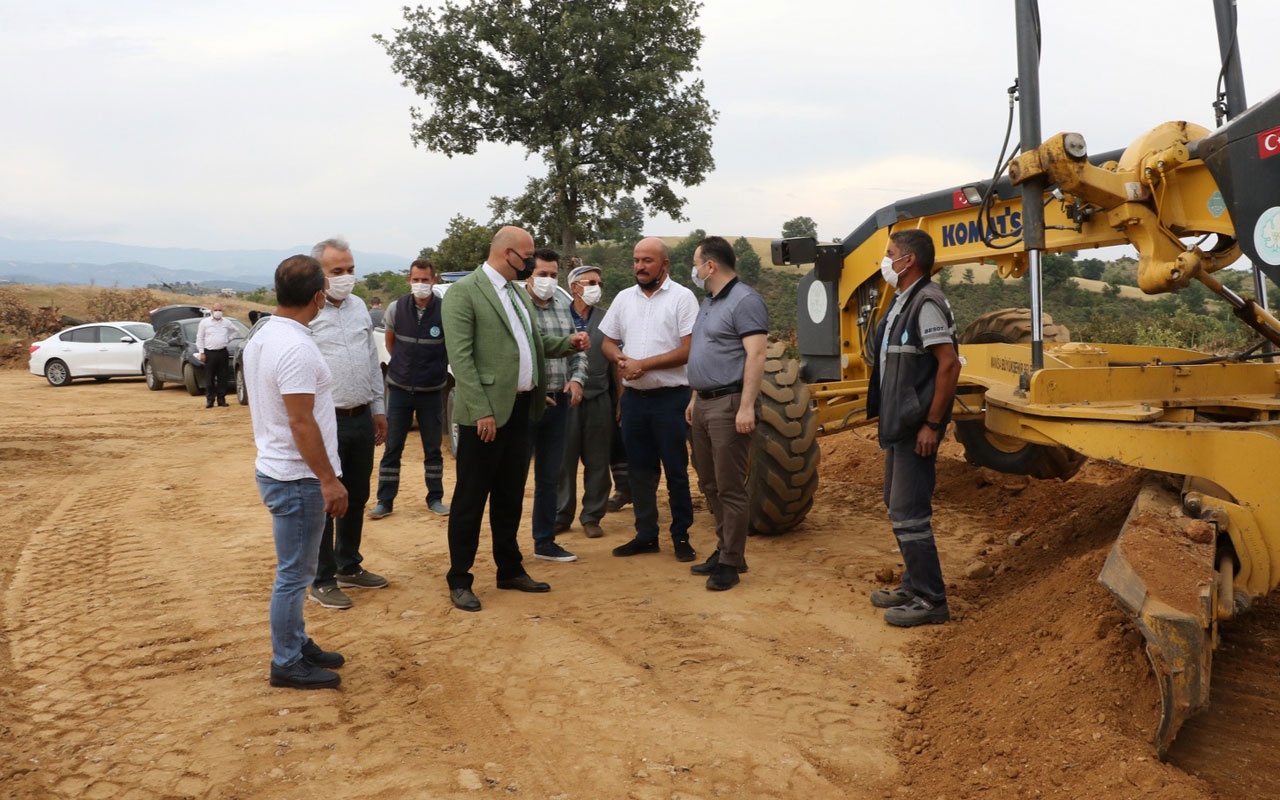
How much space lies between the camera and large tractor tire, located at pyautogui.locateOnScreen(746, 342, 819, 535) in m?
6.27

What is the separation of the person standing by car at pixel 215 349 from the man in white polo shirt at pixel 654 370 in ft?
37.1

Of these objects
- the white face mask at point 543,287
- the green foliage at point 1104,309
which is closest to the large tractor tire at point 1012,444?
the white face mask at point 543,287

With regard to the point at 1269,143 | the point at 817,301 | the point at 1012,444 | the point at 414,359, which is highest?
the point at 1269,143

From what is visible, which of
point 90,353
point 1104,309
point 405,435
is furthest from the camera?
point 1104,309

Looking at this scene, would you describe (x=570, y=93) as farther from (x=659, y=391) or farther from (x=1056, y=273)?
(x=659, y=391)

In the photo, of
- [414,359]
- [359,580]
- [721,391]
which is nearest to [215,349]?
[414,359]

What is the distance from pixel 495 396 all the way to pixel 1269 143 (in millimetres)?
3556

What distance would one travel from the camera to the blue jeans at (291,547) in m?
4.09

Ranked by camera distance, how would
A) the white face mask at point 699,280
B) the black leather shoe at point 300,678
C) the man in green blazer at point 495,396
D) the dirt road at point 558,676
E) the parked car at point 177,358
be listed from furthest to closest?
the parked car at point 177,358
the white face mask at point 699,280
the man in green blazer at point 495,396
the black leather shoe at point 300,678
the dirt road at point 558,676

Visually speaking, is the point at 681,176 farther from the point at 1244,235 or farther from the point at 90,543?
the point at 1244,235

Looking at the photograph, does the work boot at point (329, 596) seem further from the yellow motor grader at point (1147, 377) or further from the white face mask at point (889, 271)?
the white face mask at point (889, 271)

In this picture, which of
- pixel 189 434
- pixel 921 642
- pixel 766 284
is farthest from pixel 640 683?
pixel 766 284

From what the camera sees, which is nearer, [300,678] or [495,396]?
[300,678]

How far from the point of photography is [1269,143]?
3768 mm
